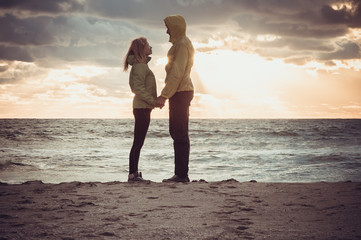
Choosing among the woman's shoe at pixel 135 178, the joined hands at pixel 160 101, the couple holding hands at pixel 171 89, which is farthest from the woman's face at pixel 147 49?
the woman's shoe at pixel 135 178

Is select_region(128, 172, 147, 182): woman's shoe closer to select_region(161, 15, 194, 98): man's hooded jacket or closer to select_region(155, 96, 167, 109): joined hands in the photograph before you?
select_region(155, 96, 167, 109): joined hands

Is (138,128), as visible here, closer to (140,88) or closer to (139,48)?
(140,88)

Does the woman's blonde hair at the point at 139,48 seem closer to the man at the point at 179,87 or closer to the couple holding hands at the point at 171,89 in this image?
the couple holding hands at the point at 171,89

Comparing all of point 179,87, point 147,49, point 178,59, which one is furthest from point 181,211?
point 147,49

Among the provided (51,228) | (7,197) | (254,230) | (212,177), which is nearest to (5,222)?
(51,228)

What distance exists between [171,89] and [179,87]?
150mm

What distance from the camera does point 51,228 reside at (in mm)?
2529

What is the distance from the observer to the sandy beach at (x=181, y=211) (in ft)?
7.91

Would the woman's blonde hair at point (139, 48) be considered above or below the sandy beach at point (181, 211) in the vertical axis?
above

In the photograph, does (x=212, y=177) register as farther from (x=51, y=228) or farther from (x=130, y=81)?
(x=51, y=228)

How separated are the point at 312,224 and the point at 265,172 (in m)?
5.91

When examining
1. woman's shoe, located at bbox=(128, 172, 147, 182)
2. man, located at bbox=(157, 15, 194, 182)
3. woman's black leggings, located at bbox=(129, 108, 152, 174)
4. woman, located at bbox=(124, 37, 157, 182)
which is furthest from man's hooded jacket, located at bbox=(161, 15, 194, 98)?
woman's shoe, located at bbox=(128, 172, 147, 182)

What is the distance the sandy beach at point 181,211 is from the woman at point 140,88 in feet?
2.23

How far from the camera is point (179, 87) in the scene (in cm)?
463
